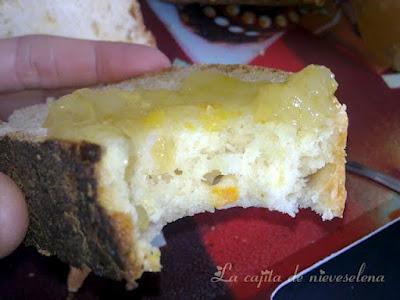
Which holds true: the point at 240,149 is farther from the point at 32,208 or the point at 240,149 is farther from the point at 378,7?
the point at 378,7

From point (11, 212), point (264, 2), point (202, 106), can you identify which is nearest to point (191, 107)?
point (202, 106)

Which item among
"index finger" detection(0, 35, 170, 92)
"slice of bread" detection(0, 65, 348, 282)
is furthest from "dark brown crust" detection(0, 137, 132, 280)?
"index finger" detection(0, 35, 170, 92)

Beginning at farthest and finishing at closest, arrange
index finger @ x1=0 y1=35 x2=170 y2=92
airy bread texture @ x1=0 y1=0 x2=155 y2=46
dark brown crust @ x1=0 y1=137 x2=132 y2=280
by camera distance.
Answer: airy bread texture @ x1=0 y1=0 x2=155 y2=46 < index finger @ x1=0 y1=35 x2=170 y2=92 < dark brown crust @ x1=0 y1=137 x2=132 y2=280

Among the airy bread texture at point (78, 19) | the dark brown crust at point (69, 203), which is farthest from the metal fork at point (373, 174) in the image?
the dark brown crust at point (69, 203)

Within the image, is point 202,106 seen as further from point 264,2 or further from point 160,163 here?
point 264,2

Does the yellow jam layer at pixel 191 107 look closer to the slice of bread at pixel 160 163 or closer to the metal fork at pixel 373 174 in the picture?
the slice of bread at pixel 160 163

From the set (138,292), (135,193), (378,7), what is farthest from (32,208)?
(378,7)

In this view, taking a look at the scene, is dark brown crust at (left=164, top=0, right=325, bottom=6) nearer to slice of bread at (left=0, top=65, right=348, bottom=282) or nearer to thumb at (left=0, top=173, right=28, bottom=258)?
slice of bread at (left=0, top=65, right=348, bottom=282)
